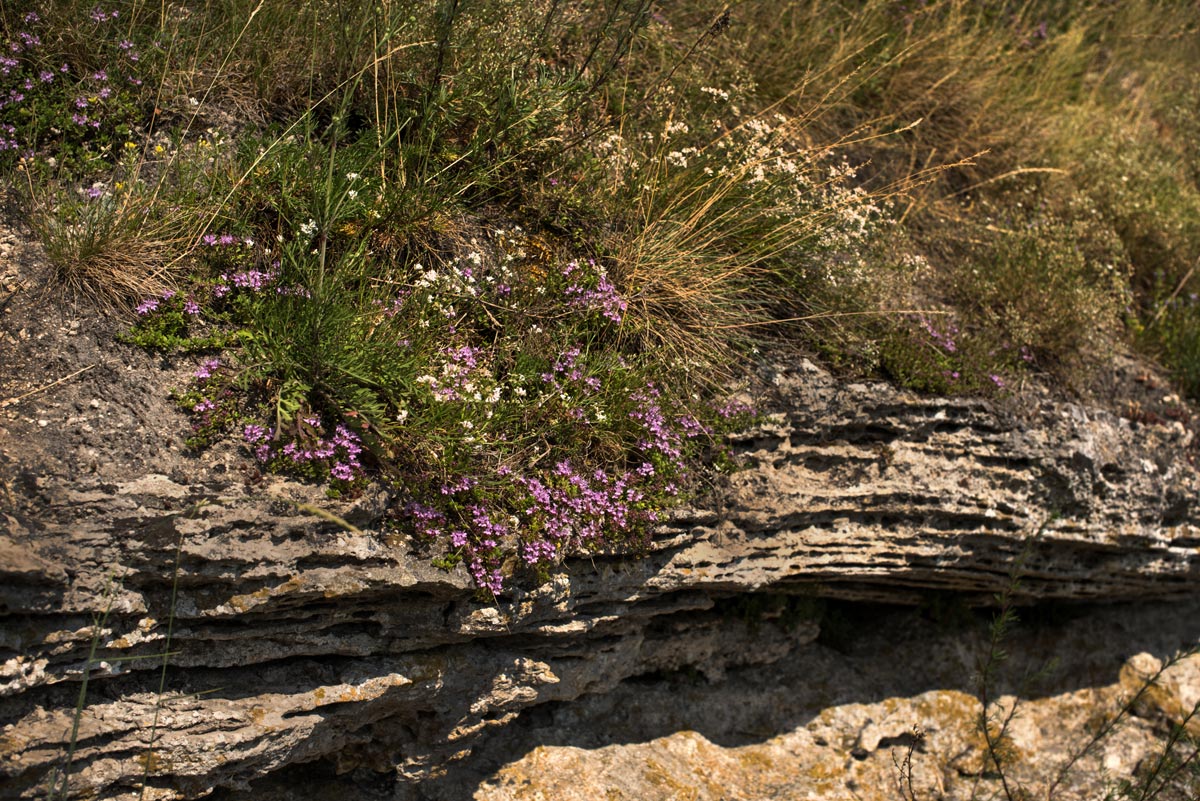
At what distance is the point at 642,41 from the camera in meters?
5.71

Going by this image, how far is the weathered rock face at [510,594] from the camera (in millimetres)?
3283

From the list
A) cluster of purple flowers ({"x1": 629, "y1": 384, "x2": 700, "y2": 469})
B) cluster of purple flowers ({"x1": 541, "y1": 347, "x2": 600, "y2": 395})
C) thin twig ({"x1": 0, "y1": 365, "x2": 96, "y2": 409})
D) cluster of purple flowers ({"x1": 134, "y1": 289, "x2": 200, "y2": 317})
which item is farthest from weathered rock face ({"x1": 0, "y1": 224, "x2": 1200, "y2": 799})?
cluster of purple flowers ({"x1": 541, "y1": 347, "x2": 600, "y2": 395})

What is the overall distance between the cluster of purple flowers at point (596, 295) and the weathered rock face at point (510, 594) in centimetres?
96

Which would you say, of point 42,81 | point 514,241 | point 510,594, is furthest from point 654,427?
point 42,81

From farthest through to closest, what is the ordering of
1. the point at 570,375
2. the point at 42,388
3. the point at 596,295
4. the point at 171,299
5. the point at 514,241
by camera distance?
1. the point at 514,241
2. the point at 596,295
3. the point at 570,375
4. the point at 171,299
5. the point at 42,388

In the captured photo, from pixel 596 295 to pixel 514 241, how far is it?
502 mm

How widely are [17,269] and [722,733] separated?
4021 mm

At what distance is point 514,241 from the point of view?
15.3 feet

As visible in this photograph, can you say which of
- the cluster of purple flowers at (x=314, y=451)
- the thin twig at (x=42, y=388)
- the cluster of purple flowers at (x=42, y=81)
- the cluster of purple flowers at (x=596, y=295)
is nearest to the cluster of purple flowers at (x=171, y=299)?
the thin twig at (x=42, y=388)

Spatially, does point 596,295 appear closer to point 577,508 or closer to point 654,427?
point 654,427

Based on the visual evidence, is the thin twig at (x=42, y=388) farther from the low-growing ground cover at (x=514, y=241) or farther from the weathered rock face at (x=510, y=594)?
the low-growing ground cover at (x=514, y=241)

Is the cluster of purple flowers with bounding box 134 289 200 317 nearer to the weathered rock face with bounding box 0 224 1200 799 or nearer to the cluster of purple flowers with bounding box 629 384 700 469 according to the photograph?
the weathered rock face with bounding box 0 224 1200 799

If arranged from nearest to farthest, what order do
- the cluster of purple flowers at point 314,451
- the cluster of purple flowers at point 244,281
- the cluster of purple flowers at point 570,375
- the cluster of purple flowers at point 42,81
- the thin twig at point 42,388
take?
the thin twig at point 42,388
the cluster of purple flowers at point 314,451
the cluster of purple flowers at point 244,281
the cluster of purple flowers at point 42,81
the cluster of purple flowers at point 570,375

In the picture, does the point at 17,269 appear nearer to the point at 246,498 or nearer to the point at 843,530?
the point at 246,498
